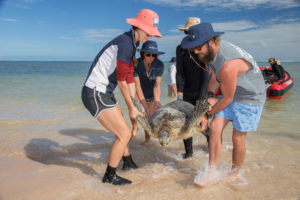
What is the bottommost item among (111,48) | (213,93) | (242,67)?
(213,93)

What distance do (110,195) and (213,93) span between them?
66.2 inches

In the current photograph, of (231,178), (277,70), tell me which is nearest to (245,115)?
(231,178)

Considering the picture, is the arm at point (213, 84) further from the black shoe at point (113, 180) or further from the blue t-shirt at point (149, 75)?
the black shoe at point (113, 180)

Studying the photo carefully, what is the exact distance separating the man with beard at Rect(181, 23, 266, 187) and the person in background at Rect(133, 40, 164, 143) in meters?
1.34

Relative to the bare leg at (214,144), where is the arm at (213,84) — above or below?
above

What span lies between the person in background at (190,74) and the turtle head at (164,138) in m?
0.66

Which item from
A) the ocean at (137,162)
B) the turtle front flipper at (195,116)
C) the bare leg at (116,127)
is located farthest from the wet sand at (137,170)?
the turtle front flipper at (195,116)

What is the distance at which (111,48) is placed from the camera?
90.7 inches

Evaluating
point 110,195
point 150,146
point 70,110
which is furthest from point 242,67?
point 70,110

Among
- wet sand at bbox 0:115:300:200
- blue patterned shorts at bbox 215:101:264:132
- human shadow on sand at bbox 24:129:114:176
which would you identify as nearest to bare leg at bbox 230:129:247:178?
blue patterned shorts at bbox 215:101:264:132

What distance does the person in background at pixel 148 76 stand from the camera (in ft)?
12.0

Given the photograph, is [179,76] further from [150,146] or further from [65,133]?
[65,133]

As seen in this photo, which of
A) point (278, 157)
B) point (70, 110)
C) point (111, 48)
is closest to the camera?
point (111, 48)

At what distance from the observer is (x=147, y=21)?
7.62ft
